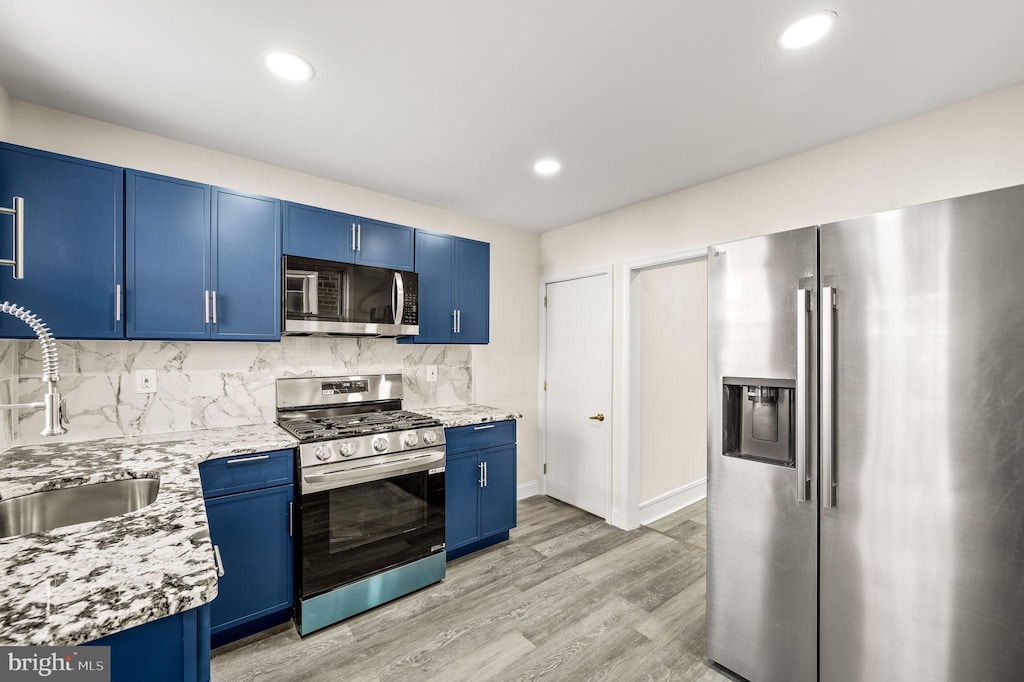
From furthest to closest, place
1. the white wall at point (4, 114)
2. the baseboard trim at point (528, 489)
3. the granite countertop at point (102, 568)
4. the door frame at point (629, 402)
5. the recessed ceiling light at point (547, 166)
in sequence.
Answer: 1. the baseboard trim at point (528, 489)
2. the door frame at point (629, 402)
3. the recessed ceiling light at point (547, 166)
4. the white wall at point (4, 114)
5. the granite countertop at point (102, 568)

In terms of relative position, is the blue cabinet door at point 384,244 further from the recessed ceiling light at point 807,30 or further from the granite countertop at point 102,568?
the recessed ceiling light at point 807,30

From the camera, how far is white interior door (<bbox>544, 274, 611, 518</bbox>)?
3752mm

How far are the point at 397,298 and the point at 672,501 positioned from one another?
9.98ft

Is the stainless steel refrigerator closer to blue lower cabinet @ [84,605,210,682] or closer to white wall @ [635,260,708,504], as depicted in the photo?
white wall @ [635,260,708,504]

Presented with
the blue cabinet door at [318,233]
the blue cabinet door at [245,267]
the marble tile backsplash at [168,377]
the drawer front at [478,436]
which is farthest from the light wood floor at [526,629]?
the blue cabinet door at [318,233]

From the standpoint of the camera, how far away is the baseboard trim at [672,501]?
3.74m

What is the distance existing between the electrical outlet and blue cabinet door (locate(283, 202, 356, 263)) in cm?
98

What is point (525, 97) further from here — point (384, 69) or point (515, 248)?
point (515, 248)

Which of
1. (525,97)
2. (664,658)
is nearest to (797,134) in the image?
(525,97)

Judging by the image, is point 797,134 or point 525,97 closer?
point 525,97

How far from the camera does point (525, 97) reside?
2027mm

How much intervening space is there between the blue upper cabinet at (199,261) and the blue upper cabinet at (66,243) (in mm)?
69

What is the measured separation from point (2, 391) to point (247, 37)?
195 centimetres

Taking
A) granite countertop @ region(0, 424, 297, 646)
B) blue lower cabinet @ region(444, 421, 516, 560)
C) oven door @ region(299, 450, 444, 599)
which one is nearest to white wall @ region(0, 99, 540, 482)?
blue lower cabinet @ region(444, 421, 516, 560)
